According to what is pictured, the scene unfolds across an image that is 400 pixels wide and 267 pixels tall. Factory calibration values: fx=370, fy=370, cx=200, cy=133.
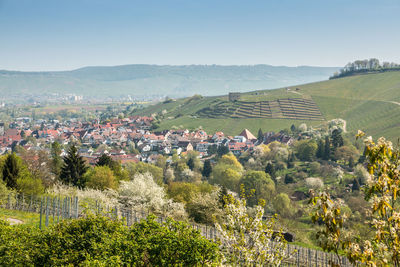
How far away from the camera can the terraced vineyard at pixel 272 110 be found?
160 m

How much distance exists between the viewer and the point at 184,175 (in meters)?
93.8

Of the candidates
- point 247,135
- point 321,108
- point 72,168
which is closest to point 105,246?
point 72,168

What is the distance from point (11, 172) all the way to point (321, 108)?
14489 cm

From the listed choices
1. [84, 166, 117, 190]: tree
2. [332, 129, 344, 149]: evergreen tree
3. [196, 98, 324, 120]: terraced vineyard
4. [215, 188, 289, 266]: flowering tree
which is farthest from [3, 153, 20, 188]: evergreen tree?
[196, 98, 324, 120]: terraced vineyard

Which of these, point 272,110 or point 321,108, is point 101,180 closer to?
point 321,108

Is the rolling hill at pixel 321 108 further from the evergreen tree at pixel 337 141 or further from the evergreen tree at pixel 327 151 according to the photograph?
the evergreen tree at pixel 327 151

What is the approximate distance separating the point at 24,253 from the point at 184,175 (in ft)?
265

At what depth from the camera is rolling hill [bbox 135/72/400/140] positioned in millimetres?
138000

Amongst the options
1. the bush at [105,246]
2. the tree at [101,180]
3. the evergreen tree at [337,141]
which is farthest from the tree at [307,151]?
the bush at [105,246]

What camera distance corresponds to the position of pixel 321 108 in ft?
530

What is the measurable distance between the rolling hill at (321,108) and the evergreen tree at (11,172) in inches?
4326

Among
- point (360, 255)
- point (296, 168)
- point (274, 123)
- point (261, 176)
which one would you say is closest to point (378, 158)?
point (360, 255)

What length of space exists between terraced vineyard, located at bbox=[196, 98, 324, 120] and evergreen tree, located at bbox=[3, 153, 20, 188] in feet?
437

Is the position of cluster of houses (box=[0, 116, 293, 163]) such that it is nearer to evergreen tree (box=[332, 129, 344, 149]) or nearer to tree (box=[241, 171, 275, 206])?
evergreen tree (box=[332, 129, 344, 149])
